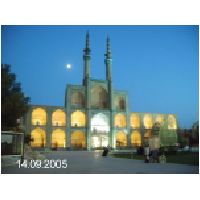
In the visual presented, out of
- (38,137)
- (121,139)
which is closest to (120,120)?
(121,139)

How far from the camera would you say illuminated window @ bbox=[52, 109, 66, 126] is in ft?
177

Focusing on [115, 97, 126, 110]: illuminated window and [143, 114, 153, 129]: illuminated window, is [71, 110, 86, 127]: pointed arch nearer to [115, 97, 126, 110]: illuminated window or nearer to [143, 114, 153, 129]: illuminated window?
[115, 97, 126, 110]: illuminated window

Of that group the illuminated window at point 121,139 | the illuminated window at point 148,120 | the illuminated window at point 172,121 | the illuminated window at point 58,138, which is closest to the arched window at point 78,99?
the illuminated window at point 58,138

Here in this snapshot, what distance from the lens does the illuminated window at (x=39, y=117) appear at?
52366 millimetres

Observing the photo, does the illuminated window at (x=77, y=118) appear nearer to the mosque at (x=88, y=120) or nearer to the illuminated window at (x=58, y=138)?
the mosque at (x=88, y=120)

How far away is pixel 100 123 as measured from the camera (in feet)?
187

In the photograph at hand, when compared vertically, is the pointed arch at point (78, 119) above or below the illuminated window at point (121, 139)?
above

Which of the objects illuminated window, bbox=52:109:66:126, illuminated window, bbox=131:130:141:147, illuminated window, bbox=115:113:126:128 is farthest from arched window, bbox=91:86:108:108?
illuminated window, bbox=131:130:141:147

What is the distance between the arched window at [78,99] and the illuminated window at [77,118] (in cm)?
167

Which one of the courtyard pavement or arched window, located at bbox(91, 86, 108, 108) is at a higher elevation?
Result: arched window, located at bbox(91, 86, 108, 108)

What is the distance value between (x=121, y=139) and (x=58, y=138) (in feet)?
39.2
